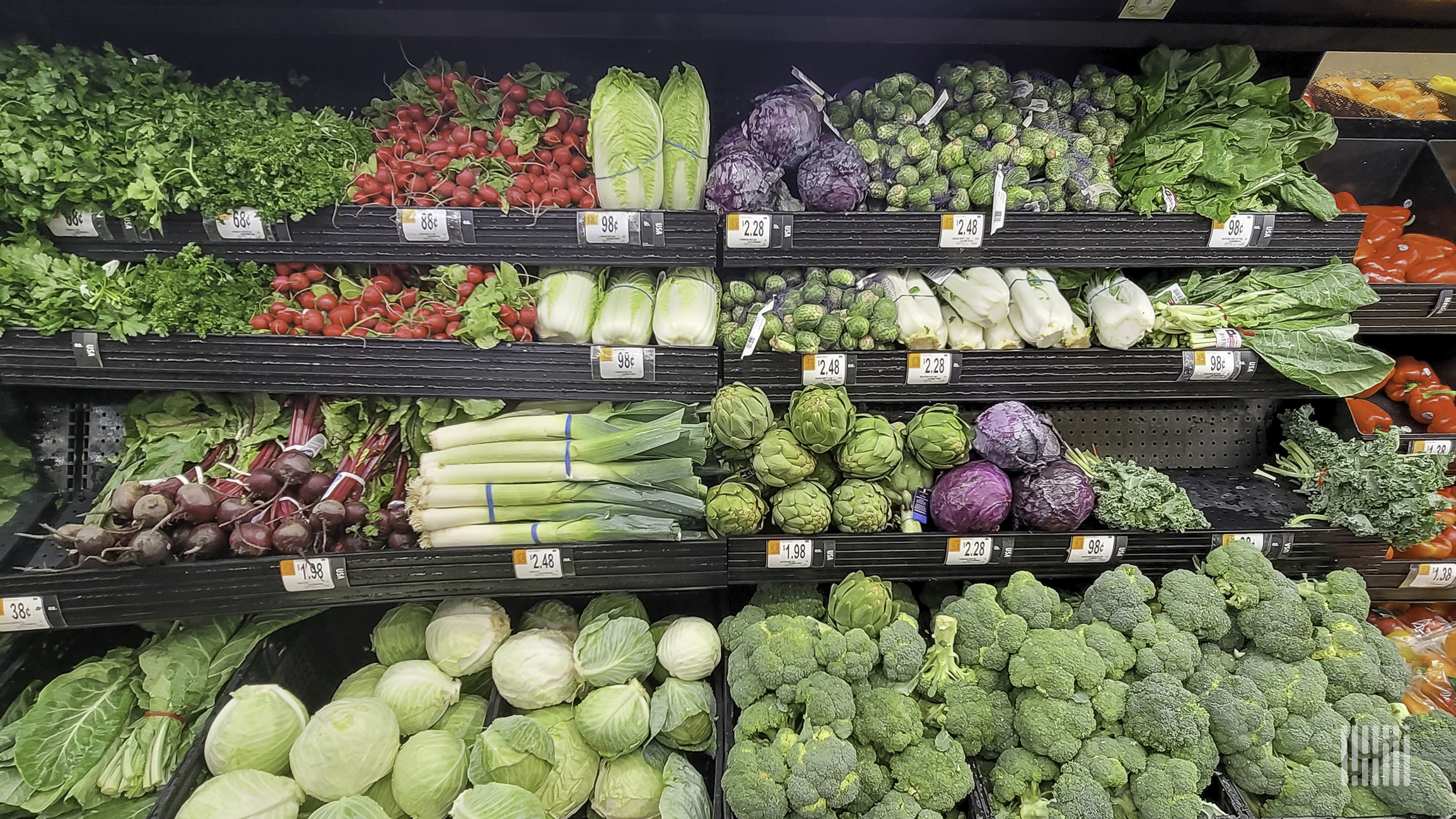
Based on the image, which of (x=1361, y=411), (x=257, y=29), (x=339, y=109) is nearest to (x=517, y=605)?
(x=339, y=109)

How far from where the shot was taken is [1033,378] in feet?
6.68

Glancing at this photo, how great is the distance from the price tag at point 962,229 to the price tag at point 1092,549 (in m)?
0.98

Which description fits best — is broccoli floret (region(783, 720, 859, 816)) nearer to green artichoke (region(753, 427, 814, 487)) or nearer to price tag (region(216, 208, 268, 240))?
green artichoke (region(753, 427, 814, 487))

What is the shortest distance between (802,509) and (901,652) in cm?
48

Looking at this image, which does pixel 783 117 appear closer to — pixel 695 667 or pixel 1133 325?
pixel 1133 325

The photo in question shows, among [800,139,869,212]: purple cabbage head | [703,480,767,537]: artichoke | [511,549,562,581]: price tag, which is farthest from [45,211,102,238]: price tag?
[800,139,869,212]: purple cabbage head

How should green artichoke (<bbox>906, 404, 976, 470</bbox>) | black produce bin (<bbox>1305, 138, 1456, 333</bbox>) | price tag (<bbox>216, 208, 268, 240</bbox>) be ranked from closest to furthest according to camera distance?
1. price tag (<bbox>216, 208, 268, 240</bbox>)
2. green artichoke (<bbox>906, 404, 976, 470</bbox>)
3. black produce bin (<bbox>1305, 138, 1456, 333</bbox>)

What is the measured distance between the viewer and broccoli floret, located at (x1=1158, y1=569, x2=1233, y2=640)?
1824 millimetres

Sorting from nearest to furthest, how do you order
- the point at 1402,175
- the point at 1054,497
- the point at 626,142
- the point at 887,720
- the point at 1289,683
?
the point at 887,720
the point at 1289,683
the point at 626,142
the point at 1054,497
the point at 1402,175

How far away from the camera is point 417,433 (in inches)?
83.1

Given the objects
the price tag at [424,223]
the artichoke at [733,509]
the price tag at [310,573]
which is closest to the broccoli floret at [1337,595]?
the artichoke at [733,509]

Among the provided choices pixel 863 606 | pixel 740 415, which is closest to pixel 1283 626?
pixel 863 606

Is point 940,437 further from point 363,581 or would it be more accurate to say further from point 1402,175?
point 1402,175

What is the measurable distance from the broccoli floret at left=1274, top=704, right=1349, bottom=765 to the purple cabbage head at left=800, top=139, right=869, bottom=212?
1887mm
